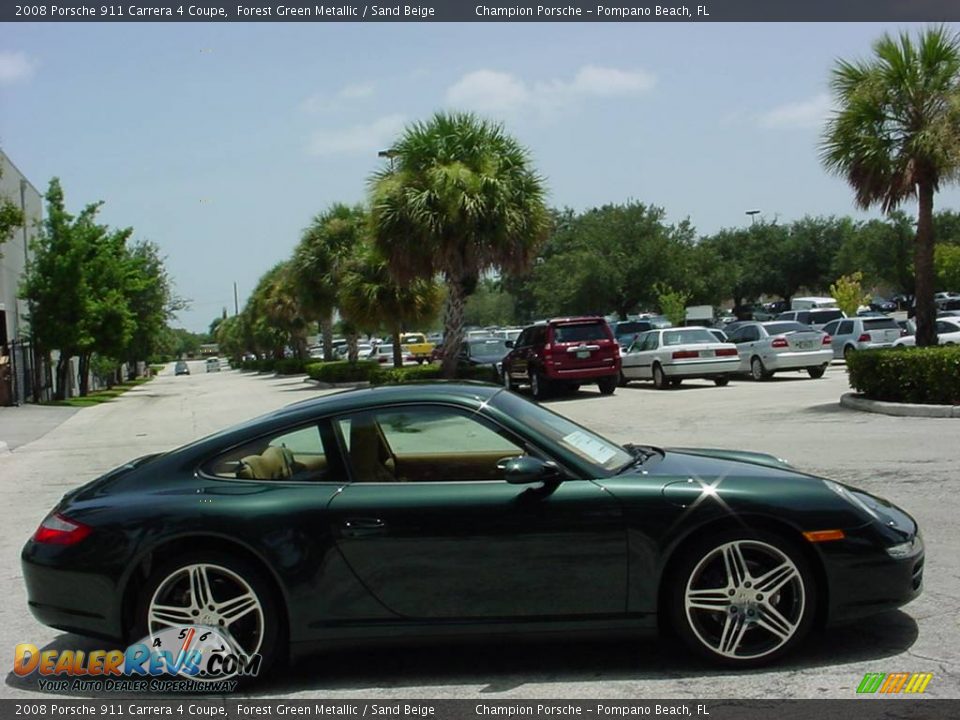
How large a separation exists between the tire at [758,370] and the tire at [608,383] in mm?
4542

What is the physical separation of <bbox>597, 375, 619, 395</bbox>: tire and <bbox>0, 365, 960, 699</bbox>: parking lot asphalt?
17.0 ft

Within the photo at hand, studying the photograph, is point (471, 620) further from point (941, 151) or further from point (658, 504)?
point (941, 151)

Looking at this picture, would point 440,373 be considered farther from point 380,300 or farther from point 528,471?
point 528,471

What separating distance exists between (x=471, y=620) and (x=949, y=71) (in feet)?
51.1

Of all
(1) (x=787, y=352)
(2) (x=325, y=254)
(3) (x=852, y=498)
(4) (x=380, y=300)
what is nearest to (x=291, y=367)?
(2) (x=325, y=254)

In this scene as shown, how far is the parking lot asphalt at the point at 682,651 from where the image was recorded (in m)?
4.65

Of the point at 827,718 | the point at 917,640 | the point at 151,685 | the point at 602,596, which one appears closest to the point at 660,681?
the point at 602,596

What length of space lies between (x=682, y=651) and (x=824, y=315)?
35666 mm

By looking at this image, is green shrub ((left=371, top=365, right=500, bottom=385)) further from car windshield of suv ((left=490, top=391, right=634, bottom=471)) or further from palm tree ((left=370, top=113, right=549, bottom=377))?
car windshield of suv ((left=490, top=391, right=634, bottom=471))

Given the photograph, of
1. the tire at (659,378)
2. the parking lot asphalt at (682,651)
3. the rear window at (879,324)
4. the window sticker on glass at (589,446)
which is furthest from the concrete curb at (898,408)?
the rear window at (879,324)

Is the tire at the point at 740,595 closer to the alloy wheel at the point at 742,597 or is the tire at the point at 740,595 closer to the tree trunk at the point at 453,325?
the alloy wheel at the point at 742,597

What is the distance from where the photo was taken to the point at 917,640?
5.06m

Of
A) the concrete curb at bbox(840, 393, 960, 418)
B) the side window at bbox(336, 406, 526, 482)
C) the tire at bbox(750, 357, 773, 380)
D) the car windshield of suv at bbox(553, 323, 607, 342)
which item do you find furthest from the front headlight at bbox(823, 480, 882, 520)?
the tire at bbox(750, 357, 773, 380)

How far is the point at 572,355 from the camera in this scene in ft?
77.0
